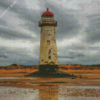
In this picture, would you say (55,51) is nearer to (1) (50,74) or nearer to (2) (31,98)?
(1) (50,74)

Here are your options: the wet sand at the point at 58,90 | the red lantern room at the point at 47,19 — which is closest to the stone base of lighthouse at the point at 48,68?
the red lantern room at the point at 47,19

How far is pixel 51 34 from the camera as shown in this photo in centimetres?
2731

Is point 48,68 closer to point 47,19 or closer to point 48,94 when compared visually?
point 47,19

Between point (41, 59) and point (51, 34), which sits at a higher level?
point (51, 34)

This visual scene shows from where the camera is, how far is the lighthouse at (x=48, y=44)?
1058 inches

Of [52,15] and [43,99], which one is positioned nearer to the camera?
[43,99]

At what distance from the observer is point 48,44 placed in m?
27.1

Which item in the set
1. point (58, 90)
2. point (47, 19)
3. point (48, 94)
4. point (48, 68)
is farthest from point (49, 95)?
point (47, 19)

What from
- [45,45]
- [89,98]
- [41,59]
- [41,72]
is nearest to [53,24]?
[45,45]

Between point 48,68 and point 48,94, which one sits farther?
point 48,68

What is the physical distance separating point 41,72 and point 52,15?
932cm

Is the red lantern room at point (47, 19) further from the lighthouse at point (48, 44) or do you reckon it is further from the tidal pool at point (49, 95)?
the tidal pool at point (49, 95)

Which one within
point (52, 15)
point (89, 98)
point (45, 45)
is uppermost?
point (52, 15)

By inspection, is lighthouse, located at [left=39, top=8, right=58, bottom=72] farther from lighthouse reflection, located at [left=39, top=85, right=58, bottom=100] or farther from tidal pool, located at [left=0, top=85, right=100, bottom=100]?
tidal pool, located at [left=0, top=85, right=100, bottom=100]
